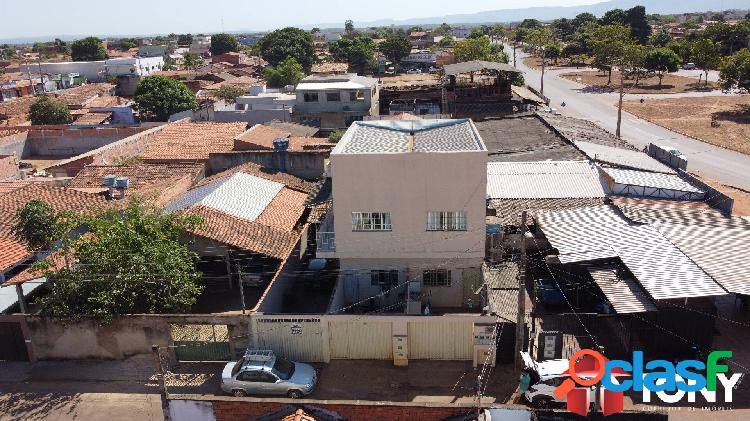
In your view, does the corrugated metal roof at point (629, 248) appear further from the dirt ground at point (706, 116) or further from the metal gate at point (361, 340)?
the dirt ground at point (706, 116)

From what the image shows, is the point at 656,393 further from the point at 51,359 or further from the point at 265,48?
the point at 265,48

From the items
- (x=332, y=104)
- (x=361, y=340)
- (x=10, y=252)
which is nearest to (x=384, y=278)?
(x=361, y=340)

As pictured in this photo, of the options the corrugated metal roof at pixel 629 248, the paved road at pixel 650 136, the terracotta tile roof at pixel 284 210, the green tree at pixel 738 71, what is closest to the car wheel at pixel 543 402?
the corrugated metal roof at pixel 629 248

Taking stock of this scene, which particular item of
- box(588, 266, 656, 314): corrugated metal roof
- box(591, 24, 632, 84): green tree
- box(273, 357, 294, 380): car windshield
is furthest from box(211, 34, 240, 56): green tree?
box(588, 266, 656, 314): corrugated metal roof

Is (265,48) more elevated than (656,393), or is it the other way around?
(265,48)

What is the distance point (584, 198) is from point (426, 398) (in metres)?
14.3

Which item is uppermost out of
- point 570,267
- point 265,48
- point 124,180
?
point 265,48

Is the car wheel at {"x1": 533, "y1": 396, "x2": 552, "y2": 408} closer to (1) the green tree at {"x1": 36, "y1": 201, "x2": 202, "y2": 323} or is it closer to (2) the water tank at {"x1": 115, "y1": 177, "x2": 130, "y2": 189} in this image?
(1) the green tree at {"x1": 36, "y1": 201, "x2": 202, "y2": 323}

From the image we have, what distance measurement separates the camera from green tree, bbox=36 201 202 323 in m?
19.2

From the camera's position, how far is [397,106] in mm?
56406

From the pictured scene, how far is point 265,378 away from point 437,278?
762 cm

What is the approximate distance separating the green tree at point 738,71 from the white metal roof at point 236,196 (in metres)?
55.6

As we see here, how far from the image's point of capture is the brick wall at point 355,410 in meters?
12.6

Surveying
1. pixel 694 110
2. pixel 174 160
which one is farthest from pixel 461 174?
pixel 694 110
